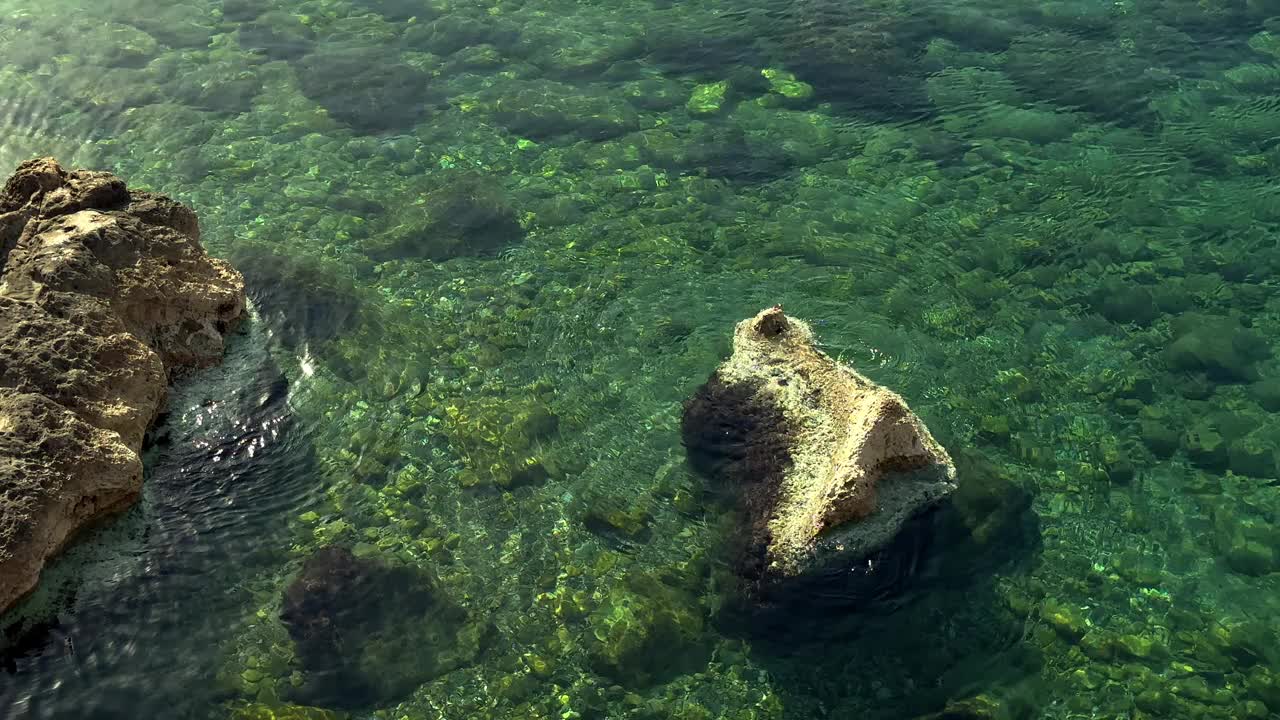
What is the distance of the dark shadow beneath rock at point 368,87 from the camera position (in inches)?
494

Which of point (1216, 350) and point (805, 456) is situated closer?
point (805, 456)

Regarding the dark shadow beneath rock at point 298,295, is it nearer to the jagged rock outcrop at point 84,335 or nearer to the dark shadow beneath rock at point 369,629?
the jagged rock outcrop at point 84,335

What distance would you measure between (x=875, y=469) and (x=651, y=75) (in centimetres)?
762

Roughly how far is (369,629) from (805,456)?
120 inches

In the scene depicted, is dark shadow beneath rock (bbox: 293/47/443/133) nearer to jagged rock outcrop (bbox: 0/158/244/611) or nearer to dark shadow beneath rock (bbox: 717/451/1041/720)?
jagged rock outcrop (bbox: 0/158/244/611)

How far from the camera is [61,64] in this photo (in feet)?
44.2

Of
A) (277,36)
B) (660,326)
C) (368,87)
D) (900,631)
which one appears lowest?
(900,631)

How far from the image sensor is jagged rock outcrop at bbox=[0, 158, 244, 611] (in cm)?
673

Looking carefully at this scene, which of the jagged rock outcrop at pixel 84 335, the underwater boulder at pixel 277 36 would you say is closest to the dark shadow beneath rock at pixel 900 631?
the jagged rock outcrop at pixel 84 335

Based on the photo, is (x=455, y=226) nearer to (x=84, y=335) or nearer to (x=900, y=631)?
(x=84, y=335)

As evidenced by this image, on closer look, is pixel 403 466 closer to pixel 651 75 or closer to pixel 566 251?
pixel 566 251

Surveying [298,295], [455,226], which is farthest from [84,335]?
[455,226]

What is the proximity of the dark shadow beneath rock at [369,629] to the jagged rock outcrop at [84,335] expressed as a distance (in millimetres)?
1448

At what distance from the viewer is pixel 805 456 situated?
720 cm
